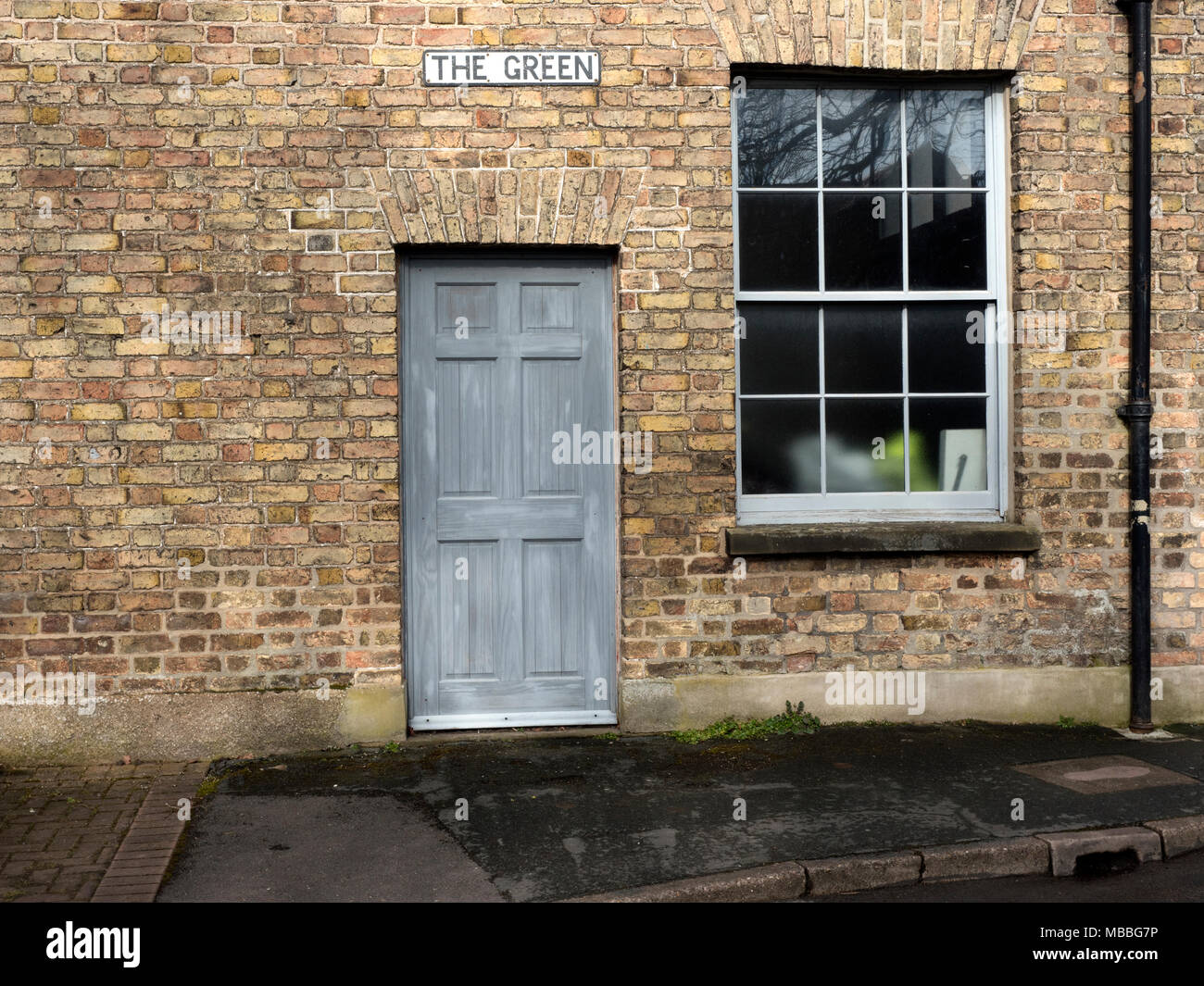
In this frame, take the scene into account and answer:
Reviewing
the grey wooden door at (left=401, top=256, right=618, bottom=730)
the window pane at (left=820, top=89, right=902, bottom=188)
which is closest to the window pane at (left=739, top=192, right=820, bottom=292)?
the window pane at (left=820, top=89, right=902, bottom=188)

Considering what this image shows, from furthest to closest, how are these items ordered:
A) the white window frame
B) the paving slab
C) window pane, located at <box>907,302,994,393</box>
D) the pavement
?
1. window pane, located at <box>907,302,994,393</box>
2. the white window frame
3. the pavement
4. the paving slab

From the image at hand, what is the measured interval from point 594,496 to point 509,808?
1.86 metres

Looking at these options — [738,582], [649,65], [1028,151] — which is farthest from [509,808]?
[1028,151]

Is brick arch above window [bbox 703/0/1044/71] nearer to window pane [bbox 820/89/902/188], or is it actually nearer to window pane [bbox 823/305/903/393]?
window pane [bbox 820/89/902/188]

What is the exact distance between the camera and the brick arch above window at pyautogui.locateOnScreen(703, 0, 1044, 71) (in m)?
6.08

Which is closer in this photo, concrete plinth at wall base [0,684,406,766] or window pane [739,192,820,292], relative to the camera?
concrete plinth at wall base [0,684,406,766]

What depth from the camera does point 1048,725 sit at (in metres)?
6.29

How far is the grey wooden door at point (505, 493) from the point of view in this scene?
20.1ft

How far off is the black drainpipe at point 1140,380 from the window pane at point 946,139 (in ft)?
2.67

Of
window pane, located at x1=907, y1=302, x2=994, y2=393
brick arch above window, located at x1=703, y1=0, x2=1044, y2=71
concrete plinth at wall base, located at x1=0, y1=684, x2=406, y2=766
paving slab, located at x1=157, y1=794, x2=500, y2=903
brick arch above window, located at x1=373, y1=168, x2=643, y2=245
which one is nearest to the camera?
paving slab, located at x1=157, y1=794, x2=500, y2=903

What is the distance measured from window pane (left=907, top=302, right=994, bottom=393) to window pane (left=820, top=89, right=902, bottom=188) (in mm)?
780

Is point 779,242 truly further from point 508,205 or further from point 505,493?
point 505,493

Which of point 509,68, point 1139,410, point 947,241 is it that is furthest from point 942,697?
point 509,68

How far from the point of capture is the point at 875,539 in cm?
615
